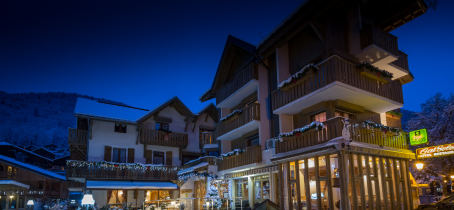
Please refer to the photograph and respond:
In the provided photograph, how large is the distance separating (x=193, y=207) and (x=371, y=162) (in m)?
13.4

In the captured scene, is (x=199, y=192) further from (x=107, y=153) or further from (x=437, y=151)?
(x=437, y=151)

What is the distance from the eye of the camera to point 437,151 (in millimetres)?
14469

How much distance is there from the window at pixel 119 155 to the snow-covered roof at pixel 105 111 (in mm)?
2722

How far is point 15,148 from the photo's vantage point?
47875mm

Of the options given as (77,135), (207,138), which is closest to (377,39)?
(207,138)

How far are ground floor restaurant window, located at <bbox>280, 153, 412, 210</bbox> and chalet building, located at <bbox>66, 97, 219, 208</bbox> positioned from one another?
14.7 metres

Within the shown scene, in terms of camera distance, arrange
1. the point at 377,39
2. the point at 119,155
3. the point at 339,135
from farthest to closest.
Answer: the point at 119,155 < the point at 377,39 < the point at 339,135

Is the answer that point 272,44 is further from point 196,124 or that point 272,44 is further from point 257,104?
point 196,124

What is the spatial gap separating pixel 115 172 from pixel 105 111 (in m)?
5.59

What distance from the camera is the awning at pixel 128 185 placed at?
2608 centimetres

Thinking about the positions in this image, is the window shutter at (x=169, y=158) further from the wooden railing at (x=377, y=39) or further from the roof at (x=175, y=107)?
the wooden railing at (x=377, y=39)

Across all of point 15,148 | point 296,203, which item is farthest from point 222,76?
point 15,148

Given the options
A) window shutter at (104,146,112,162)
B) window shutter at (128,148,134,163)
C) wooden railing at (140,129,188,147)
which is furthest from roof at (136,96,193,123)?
window shutter at (104,146,112,162)

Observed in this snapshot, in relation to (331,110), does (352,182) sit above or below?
below
